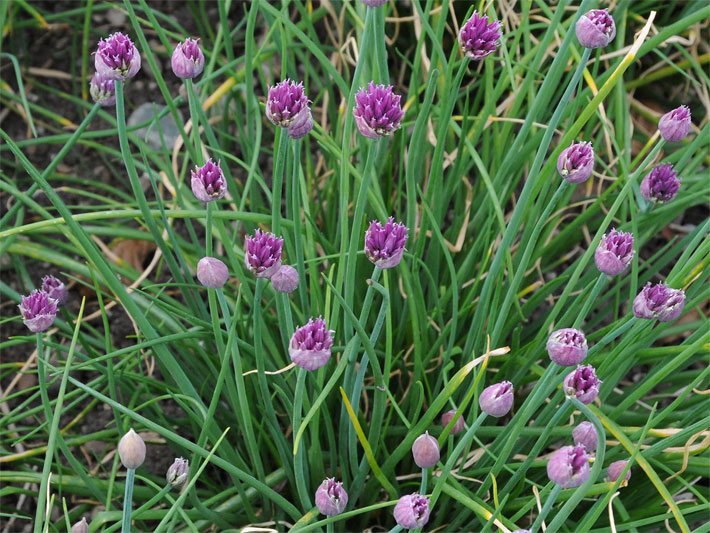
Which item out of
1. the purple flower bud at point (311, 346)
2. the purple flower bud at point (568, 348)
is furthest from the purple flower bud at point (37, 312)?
the purple flower bud at point (568, 348)

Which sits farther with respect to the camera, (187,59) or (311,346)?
(187,59)

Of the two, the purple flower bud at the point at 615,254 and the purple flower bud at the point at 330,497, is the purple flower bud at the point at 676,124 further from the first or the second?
the purple flower bud at the point at 330,497

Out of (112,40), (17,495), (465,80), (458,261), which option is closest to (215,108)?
(465,80)

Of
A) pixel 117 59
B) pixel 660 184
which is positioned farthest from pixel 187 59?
pixel 660 184

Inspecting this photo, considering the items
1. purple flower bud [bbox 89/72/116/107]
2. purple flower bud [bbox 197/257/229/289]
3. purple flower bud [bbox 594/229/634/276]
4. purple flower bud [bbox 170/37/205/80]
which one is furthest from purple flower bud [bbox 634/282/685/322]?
purple flower bud [bbox 89/72/116/107]

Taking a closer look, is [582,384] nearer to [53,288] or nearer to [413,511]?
[413,511]

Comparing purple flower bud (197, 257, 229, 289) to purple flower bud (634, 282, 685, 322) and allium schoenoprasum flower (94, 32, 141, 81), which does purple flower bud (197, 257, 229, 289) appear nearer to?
allium schoenoprasum flower (94, 32, 141, 81)

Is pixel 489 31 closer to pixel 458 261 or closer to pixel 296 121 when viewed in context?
pixel 296 121
